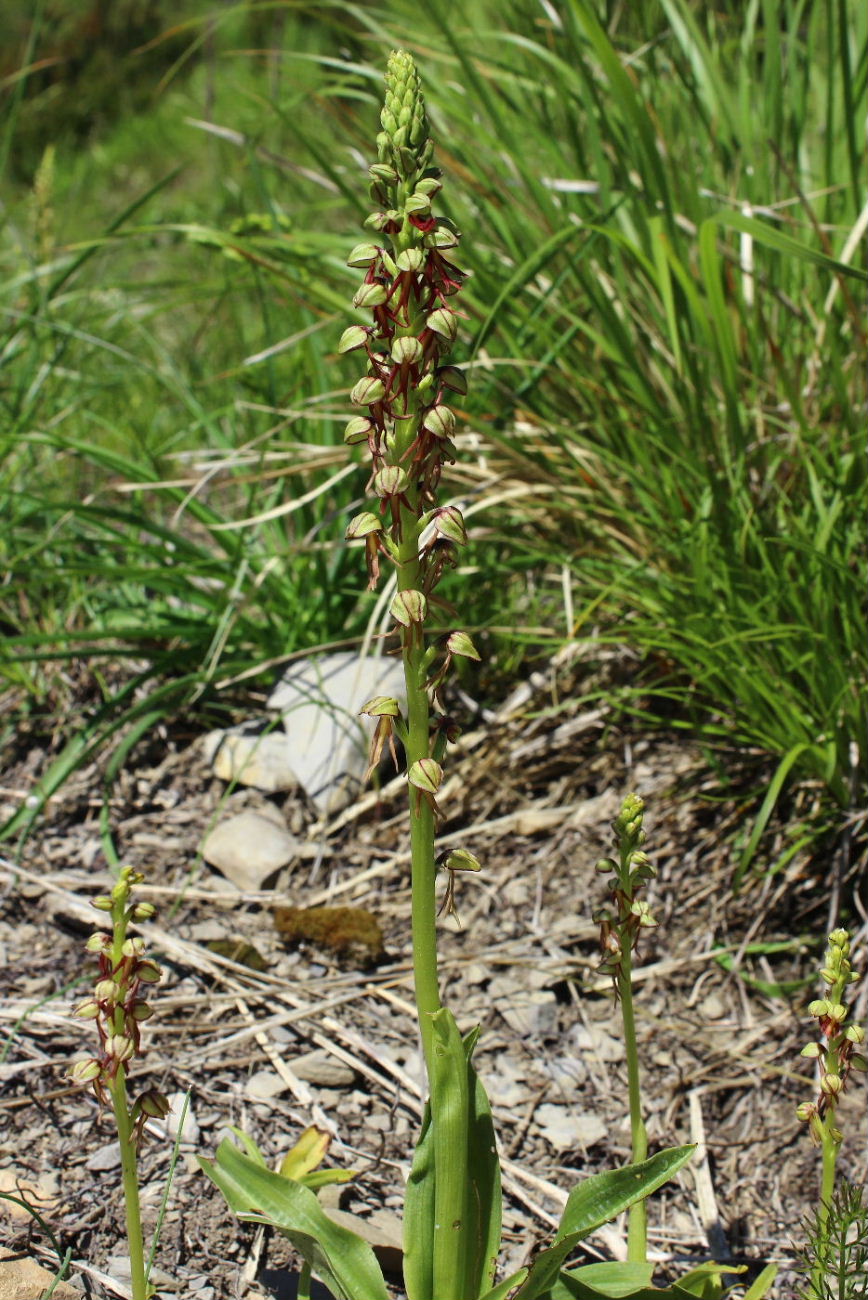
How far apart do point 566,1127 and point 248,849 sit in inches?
39.8

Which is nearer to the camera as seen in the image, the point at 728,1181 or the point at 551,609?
the point at 728,1181

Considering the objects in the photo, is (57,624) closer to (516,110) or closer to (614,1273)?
(516,110)

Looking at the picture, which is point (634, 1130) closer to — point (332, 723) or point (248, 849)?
point (248, 849)

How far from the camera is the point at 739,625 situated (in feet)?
8.55

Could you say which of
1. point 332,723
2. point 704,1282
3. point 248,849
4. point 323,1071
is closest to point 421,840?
point 704,1282

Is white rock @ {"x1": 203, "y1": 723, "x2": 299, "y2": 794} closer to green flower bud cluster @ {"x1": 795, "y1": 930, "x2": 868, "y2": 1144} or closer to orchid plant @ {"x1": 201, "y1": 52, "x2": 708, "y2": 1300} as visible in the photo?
orchid plant @ {"x1": 201, "y1": 52, "x2": 708, "y2": 1300}

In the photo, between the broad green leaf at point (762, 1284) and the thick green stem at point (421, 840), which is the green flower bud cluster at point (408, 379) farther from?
the broad green leaf at point (762, 1284)

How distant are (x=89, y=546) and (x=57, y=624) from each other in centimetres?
26

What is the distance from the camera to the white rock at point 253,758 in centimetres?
304

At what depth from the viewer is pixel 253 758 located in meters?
3.07

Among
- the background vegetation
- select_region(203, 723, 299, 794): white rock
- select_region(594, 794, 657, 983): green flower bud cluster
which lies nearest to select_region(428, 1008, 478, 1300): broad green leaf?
select_region(594, 794, 657, 983): green flower bud cluster

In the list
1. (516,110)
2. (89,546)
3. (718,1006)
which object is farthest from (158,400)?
(718,1006)

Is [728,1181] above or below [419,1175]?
below

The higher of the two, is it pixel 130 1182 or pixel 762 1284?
pixel 130 1182
